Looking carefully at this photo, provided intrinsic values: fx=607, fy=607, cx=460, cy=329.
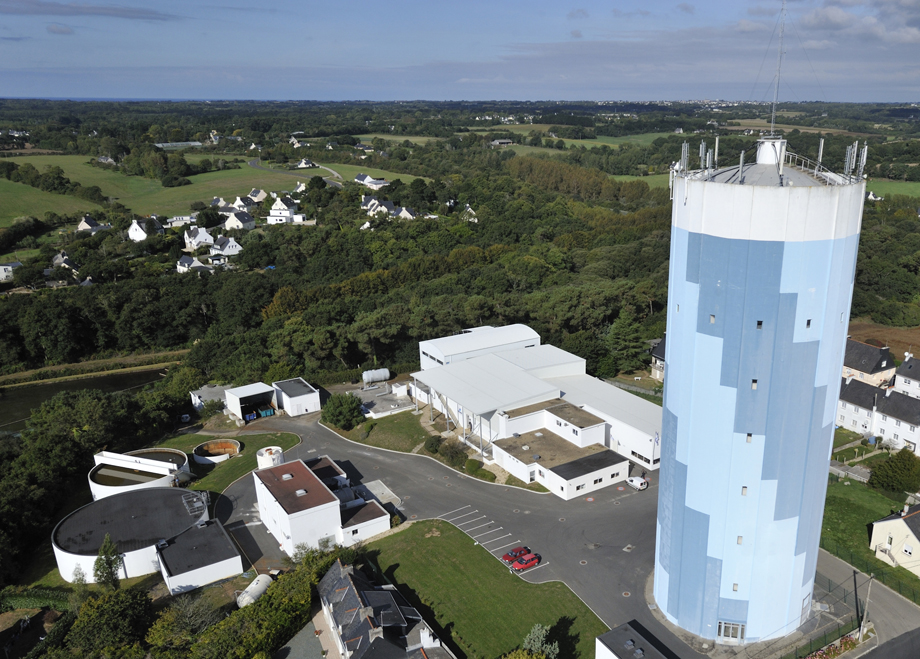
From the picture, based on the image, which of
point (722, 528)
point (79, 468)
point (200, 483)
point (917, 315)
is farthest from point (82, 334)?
point (917, 315)

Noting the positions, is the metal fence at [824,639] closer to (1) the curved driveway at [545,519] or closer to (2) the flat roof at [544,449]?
(1) the curved driveway at [545,519]

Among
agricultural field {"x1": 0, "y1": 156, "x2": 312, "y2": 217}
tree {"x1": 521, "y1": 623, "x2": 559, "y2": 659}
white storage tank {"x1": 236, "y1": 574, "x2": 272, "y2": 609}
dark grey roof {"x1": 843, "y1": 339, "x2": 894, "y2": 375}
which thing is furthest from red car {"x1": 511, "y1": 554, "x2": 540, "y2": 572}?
agricultural field {"x1": 0, "y1": 156, "x2": 312, "y2": 217}

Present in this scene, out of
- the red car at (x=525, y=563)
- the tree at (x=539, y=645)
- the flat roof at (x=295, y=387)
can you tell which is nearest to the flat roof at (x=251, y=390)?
the flat roof at (x=295, y=387)

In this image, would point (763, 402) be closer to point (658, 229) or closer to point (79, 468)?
point (79, 468)

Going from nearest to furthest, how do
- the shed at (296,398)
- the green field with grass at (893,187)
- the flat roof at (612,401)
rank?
1. the flat roof at (612,401)
2. the shed at (296,398)
3. the green field with grass at (893,187)

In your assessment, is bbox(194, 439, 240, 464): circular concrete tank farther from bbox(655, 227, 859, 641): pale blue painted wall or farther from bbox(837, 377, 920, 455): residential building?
bbox(837, 377, 920, 455): residential building

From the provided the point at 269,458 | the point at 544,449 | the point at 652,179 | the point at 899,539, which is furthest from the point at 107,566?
the point at 652,179
